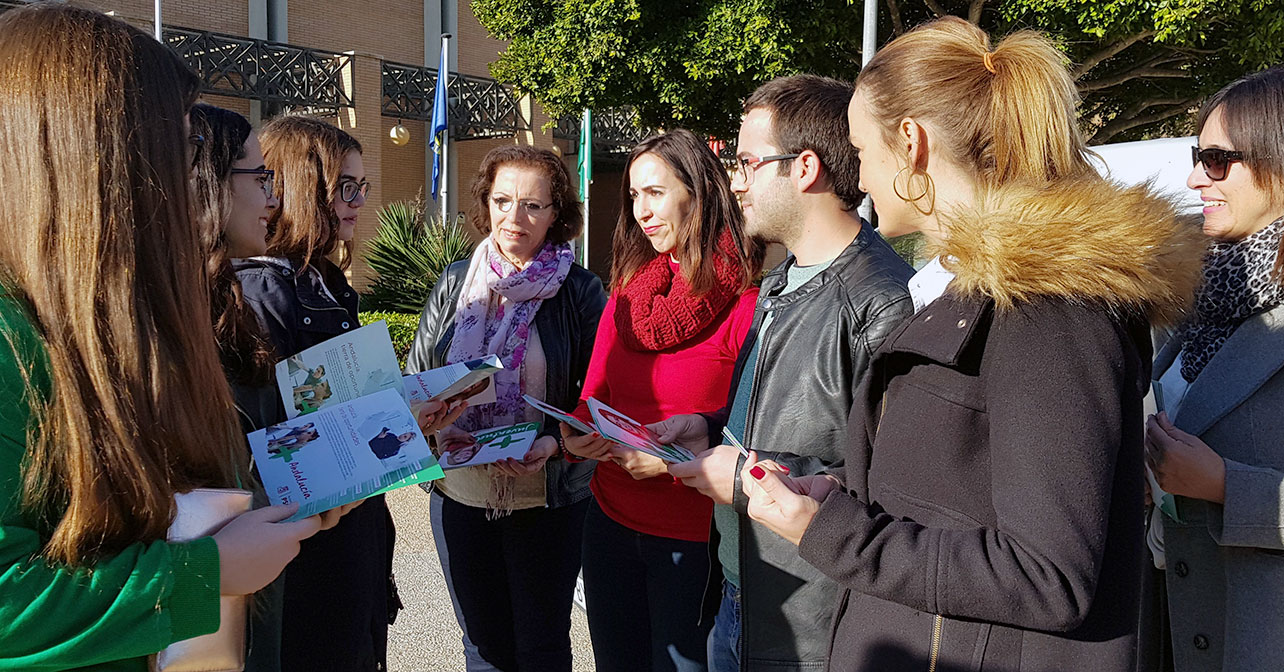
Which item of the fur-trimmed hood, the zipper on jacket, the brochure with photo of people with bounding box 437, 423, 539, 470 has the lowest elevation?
the brochure with photo of people with bounding box 437, 423, 539, 470

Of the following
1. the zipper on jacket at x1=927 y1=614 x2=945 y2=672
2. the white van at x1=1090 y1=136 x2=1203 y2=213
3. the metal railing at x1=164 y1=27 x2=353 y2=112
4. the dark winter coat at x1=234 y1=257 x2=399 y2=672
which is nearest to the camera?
the zipper on jacket at x1=927 y1=614 x2=945 y2=672

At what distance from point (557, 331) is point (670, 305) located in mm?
624

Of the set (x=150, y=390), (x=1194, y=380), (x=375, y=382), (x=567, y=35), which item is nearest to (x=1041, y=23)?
(x=567, y=35)

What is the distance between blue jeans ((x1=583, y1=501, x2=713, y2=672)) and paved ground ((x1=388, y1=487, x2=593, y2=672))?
3.87 feet

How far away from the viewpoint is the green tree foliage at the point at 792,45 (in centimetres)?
998

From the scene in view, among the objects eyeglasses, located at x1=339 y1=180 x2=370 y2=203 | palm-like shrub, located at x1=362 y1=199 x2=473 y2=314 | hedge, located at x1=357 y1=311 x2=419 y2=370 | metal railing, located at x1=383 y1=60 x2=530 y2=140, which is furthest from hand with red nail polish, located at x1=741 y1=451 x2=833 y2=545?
metal railing, located at x1=383 y1=60 x2=530 y2=140

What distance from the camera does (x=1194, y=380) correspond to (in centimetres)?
222

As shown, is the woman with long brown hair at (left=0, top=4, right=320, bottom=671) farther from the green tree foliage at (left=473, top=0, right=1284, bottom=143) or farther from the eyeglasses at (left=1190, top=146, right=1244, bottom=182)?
the green tree foliage at (left=473, top=0, right=1284, bottom=143)

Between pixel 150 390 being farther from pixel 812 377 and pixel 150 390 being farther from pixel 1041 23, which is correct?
pixel 1041 23

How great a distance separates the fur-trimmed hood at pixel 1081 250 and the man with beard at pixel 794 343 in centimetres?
70

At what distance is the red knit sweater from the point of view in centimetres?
283

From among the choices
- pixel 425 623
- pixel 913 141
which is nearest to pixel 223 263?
pixel 913 141

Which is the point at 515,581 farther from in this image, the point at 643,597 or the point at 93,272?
the point at 93,272

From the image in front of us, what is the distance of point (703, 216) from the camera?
3150mm
